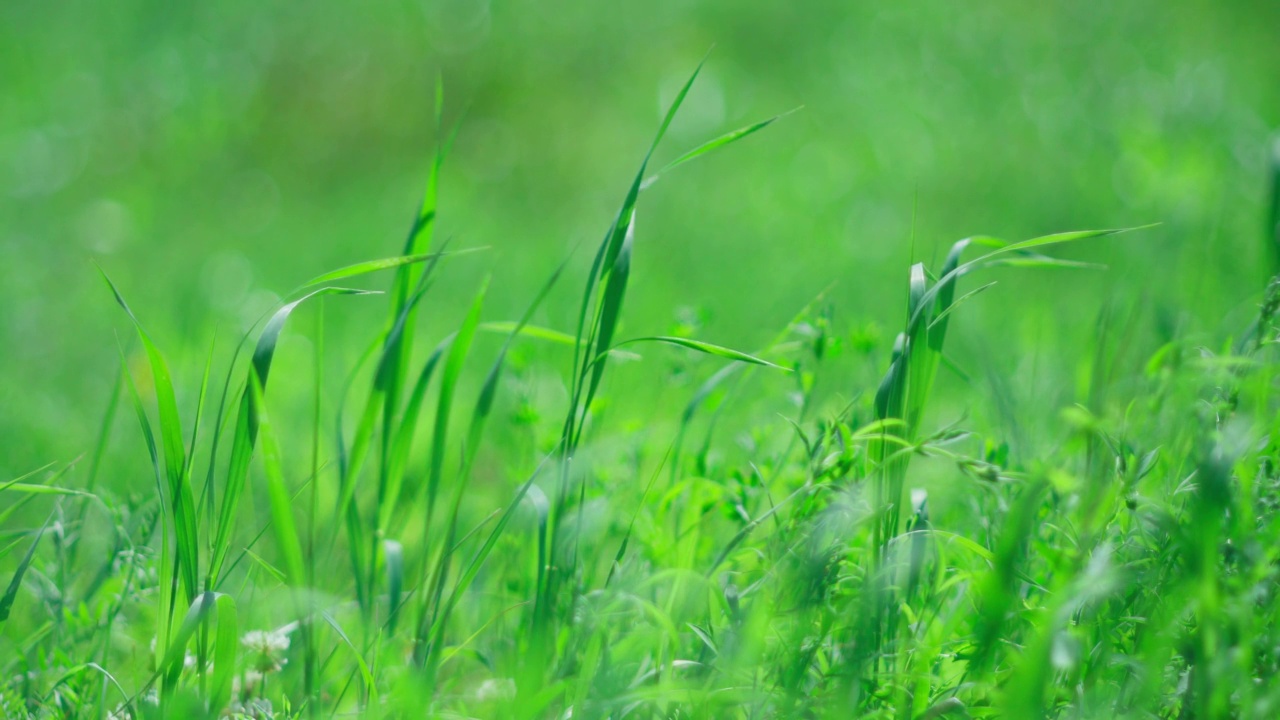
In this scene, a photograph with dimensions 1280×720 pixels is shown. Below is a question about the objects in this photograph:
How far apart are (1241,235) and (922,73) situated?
2.15 m

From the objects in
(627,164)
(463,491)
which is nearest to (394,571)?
(463,491)

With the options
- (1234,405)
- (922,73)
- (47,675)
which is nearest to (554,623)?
(47,675)

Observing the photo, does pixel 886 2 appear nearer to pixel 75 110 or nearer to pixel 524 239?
pixel 524 239

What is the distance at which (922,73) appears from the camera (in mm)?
4707

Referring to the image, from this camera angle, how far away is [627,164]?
4.36 m

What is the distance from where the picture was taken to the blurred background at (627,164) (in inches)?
117

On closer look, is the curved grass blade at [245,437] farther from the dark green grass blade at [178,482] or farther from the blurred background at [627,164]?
the blurred background at [627,164]

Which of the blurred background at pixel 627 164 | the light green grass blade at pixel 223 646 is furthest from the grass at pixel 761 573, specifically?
the blurred background at pixel 627 164

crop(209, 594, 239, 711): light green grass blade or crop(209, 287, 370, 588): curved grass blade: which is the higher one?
crop(209, 287, 370, 588): curved grass blade

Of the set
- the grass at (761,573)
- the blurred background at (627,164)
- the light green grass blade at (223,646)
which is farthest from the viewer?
the blurred background at (627,164)

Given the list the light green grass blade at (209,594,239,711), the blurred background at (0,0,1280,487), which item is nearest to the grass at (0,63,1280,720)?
the light green grass blade at (209,594,239,711)

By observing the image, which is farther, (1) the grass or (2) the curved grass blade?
(2) the curved grass blade

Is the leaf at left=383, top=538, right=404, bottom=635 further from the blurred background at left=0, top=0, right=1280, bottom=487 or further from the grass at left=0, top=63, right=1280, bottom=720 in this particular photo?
the blurred background at left=0, top=0, right=1280, bottom=487

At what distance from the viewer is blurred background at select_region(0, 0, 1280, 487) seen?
2965 mm
